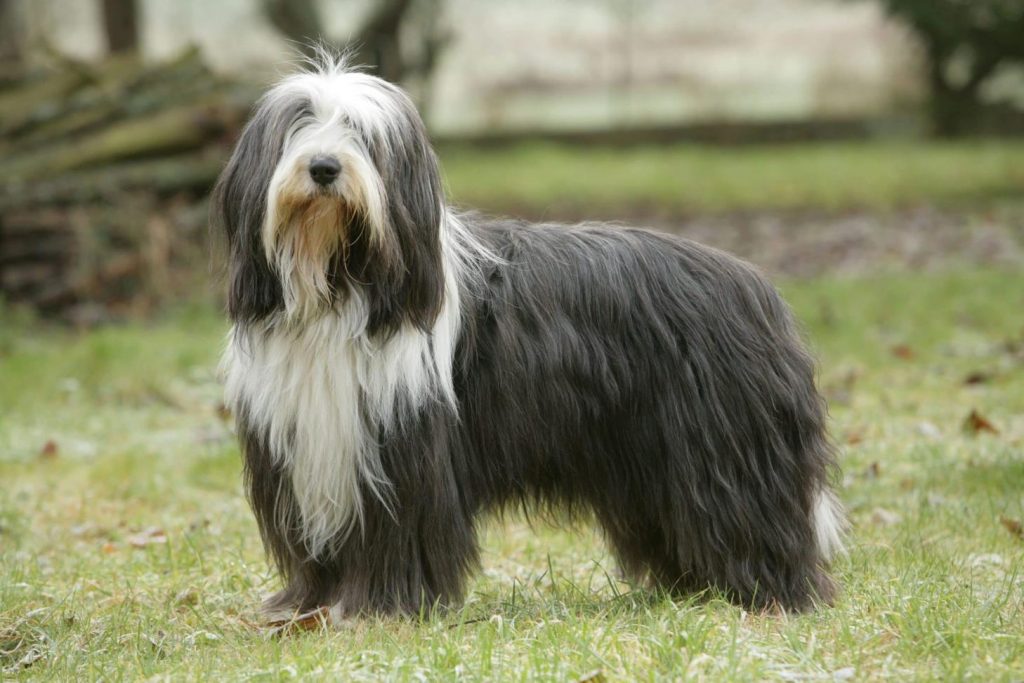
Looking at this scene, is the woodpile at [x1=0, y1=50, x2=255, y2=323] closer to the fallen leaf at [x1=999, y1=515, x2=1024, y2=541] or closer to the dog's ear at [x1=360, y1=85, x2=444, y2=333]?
the dog's ear at [x1=360, y1=85, x2=444, y2=333]

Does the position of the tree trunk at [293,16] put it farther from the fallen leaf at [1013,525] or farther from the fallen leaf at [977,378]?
the fallen leaf at [1013,525]

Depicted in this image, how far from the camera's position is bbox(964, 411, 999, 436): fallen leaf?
656 cm

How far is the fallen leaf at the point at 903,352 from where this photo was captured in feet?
27.9

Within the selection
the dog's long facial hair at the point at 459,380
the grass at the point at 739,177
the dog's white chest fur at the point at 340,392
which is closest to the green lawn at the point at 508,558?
the dog's long facial hair at the point at 459,380

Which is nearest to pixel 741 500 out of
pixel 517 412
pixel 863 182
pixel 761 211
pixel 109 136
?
pixel 517 412

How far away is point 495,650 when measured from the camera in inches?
147

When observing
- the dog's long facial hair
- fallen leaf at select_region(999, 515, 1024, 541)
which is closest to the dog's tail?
the dog's long facial hair

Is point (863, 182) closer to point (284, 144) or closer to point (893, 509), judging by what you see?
point (893, 509)

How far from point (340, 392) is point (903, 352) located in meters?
5.47

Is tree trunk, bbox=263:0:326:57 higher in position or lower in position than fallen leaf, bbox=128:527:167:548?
higher

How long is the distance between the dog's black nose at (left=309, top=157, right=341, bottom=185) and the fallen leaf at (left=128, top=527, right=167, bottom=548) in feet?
7.45

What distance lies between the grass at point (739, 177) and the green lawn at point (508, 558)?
7.31m

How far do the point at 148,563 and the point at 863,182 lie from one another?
45.5ft

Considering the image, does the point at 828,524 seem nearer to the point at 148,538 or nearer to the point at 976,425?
the point at 976,425
